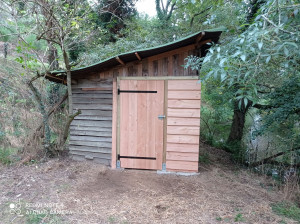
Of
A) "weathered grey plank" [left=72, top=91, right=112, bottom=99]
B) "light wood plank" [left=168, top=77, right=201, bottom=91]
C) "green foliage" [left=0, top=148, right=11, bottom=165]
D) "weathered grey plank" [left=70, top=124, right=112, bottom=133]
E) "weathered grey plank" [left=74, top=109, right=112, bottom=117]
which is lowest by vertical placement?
"green foliage" [left=0, top=148, right=11, bottom=165]

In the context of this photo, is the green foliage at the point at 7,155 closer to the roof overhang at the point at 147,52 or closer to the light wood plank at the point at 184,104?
the roof overhang at the point at 147,52

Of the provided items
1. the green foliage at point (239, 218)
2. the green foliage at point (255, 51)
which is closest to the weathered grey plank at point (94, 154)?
the green foliage at point (239, 218)

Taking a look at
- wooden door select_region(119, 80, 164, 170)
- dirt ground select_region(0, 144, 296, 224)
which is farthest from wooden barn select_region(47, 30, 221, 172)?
dirt ground select_region(0, 144, 296, 224)

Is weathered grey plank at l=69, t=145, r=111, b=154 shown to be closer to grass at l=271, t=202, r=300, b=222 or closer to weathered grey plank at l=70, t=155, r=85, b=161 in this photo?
weathered grey plank at l=70, t=155, r=85, b=161

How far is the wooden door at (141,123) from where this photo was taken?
149 inches

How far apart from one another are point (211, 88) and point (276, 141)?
233 cm

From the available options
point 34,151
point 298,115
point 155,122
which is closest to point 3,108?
point 34,151

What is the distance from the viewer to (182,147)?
374 cm

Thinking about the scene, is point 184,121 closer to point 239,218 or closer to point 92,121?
point 239,218

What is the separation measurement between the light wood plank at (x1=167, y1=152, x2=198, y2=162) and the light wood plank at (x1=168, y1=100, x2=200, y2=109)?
0.92m

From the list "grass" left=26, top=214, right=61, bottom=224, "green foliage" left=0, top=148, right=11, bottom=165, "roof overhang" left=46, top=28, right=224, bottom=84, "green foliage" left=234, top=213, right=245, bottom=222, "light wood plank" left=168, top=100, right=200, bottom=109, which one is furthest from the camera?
"green foliage" left=0, top=148, right=11, bottom=165

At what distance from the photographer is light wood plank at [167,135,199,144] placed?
3693 mm

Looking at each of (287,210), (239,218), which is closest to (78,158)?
(239,218)

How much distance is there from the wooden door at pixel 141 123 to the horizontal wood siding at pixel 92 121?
34 centimetres
